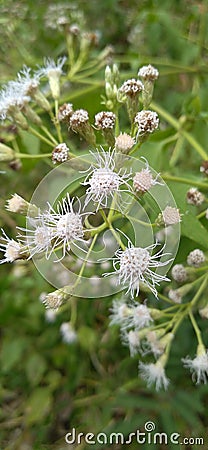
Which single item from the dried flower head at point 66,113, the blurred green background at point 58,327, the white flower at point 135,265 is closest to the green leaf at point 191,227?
the white flower at point 135,265

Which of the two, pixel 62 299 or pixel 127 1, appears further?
pixel 127 1

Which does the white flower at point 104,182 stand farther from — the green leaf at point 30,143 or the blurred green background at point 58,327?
the blurred green background at point 58,327

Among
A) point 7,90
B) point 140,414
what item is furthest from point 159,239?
point 140,414

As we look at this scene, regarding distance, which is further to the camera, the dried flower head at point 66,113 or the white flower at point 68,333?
the white flower at point 68,333

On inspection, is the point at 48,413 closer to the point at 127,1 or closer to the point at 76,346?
the point at 76,346

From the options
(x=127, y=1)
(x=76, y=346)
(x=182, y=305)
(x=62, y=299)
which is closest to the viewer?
(x=62, y=299)
